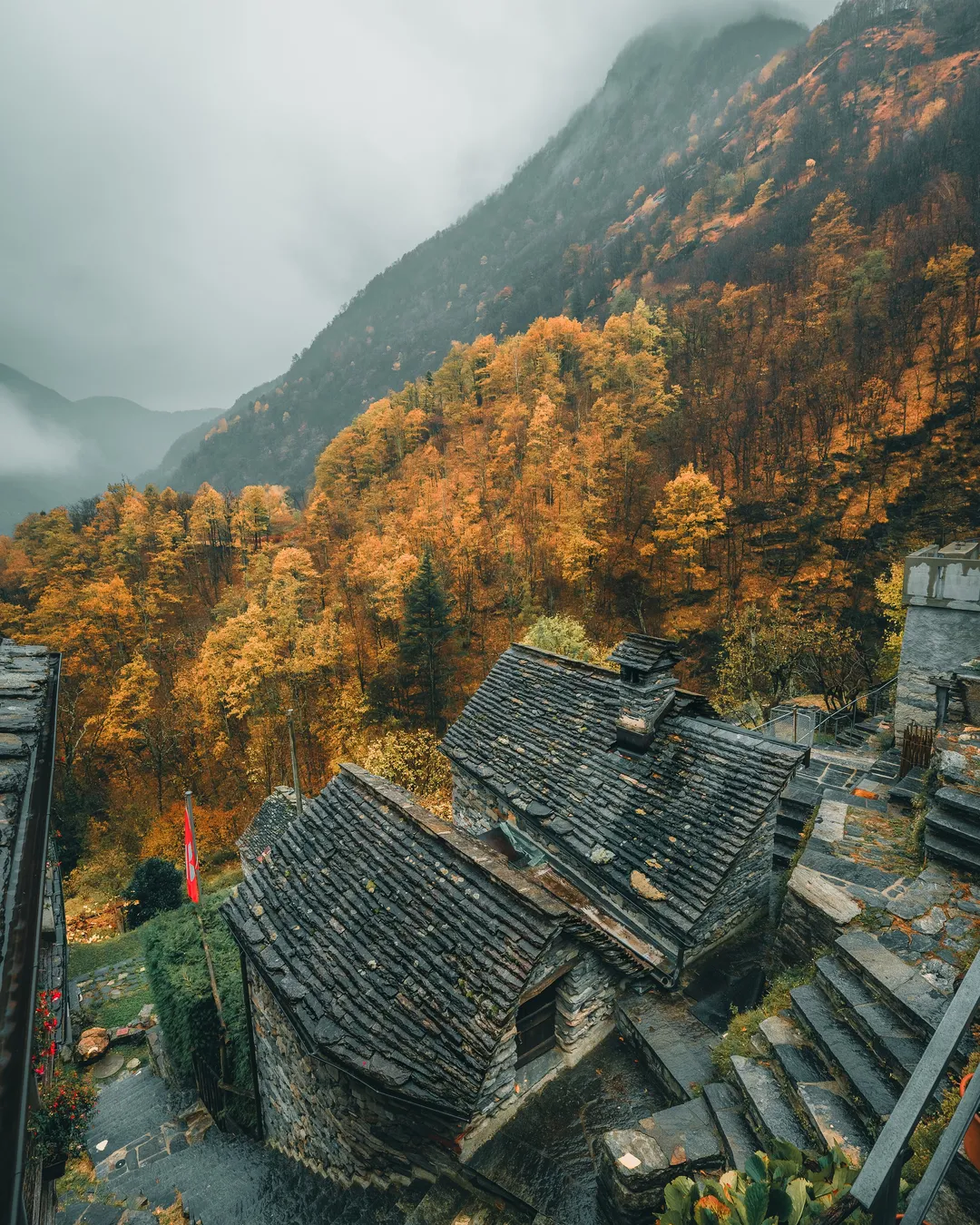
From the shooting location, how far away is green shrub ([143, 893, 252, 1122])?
9094mm

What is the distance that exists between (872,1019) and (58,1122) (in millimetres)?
10345

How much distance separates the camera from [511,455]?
34750mm

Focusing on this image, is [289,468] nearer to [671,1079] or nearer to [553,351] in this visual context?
[553,351]

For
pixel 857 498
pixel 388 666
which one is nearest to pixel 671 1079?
pixel 388 666

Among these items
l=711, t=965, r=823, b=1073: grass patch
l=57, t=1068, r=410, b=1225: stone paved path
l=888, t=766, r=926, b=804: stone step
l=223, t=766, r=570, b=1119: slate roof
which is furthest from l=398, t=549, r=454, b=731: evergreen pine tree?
l=711, t=965, r=823, b=1073: grass patch

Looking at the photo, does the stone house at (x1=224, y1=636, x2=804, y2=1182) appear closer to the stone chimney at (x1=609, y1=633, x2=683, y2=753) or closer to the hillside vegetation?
the stone chimney at (x1=609, y1=633, x2=683, y2=753)

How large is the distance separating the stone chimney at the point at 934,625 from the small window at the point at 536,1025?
11.0 m

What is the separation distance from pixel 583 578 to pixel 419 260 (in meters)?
153

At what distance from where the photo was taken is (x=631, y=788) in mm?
8789

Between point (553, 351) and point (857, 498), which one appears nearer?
point (857, 498)

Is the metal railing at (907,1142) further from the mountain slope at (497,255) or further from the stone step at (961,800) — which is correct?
the mountain slope at (497,255)

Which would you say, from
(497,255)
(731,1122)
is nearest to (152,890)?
(731,1122)

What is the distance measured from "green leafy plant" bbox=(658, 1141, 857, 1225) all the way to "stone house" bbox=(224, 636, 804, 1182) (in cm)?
268

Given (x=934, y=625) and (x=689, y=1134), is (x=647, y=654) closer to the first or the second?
(x=689, y=1134)
